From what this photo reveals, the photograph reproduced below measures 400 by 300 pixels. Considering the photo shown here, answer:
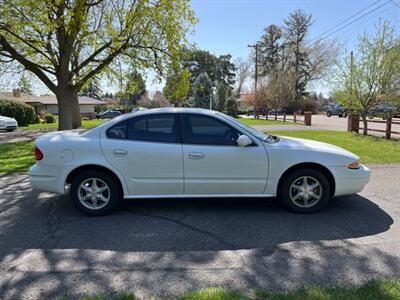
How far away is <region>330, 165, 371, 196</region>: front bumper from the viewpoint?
472 cm

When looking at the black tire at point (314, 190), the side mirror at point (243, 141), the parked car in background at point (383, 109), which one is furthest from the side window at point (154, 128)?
the parked car in background at point (383, 109)

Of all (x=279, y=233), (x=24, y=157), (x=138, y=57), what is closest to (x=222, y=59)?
(x=138, y=57)

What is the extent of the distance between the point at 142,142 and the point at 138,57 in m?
11.8

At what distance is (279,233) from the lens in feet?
13.5

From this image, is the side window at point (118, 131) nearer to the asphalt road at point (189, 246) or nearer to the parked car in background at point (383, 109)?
the asphalt road at point (189, 246)

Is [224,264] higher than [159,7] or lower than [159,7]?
lower

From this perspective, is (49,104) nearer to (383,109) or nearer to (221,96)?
(221,96)

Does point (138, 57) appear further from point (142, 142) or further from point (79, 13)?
point (142, 142)

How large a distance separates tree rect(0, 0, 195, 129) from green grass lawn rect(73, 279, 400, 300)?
10685 mm

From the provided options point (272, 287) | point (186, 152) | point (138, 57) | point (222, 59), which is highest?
point (222, 59)

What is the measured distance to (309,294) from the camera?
2.76 m

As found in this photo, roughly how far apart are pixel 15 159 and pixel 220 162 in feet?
24.8

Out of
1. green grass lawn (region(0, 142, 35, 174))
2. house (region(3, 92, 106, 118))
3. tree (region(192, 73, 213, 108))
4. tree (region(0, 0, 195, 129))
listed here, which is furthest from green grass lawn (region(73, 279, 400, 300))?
house (region(3, 92, 106, 118))

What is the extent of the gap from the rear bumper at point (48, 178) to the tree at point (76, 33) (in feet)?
26.2
